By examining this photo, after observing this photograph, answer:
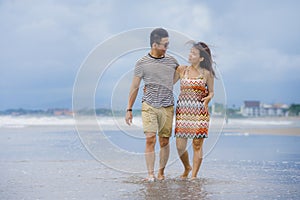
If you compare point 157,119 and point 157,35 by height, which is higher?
point 157,35

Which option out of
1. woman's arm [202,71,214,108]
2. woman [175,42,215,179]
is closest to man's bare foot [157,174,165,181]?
woman [175,42,215,179]

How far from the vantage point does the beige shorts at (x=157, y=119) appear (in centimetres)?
594

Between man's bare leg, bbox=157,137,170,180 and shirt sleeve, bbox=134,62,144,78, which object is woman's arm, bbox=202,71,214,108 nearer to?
man's bare leg, bbox=157,137,170,180

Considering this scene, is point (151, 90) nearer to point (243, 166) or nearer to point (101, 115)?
point (101, 115)

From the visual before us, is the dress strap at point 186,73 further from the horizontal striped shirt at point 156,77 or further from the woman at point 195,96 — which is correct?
the horizontal striped shirt at point 156,77

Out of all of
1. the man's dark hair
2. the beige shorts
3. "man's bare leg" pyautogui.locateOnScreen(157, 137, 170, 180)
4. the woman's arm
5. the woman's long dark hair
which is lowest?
"man's bare leg" pyautogui.locateOnScreen(157, 137, 170, 180)

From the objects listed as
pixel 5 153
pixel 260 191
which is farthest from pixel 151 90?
pixel 5 153

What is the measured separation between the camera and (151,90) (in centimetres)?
595

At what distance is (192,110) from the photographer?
6.05 meters

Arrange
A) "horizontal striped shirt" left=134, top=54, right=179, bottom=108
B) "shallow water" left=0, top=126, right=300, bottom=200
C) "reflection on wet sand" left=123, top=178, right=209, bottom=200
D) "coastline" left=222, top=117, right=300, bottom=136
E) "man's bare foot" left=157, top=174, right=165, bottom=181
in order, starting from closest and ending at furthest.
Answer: "reflection on wet sand" left=123, top=178, right=209, bottom=200 < "shallow water" left=0, top=126, right=300, bottom=200 < "horizontal striped shirt" left=134, top=54, right=179, bottom=108 < "man's bare foot" left=157, top=174, right=165, bottom=181 < "coastline" left=222, top=117, right=300, bottom=136

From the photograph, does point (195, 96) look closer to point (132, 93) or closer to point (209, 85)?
point (209, 85)

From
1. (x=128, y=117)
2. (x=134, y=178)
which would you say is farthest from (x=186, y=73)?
(x=134, y=178)

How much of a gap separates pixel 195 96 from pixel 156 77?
500 millimetres

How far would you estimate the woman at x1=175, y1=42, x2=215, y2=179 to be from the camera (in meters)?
6.06
